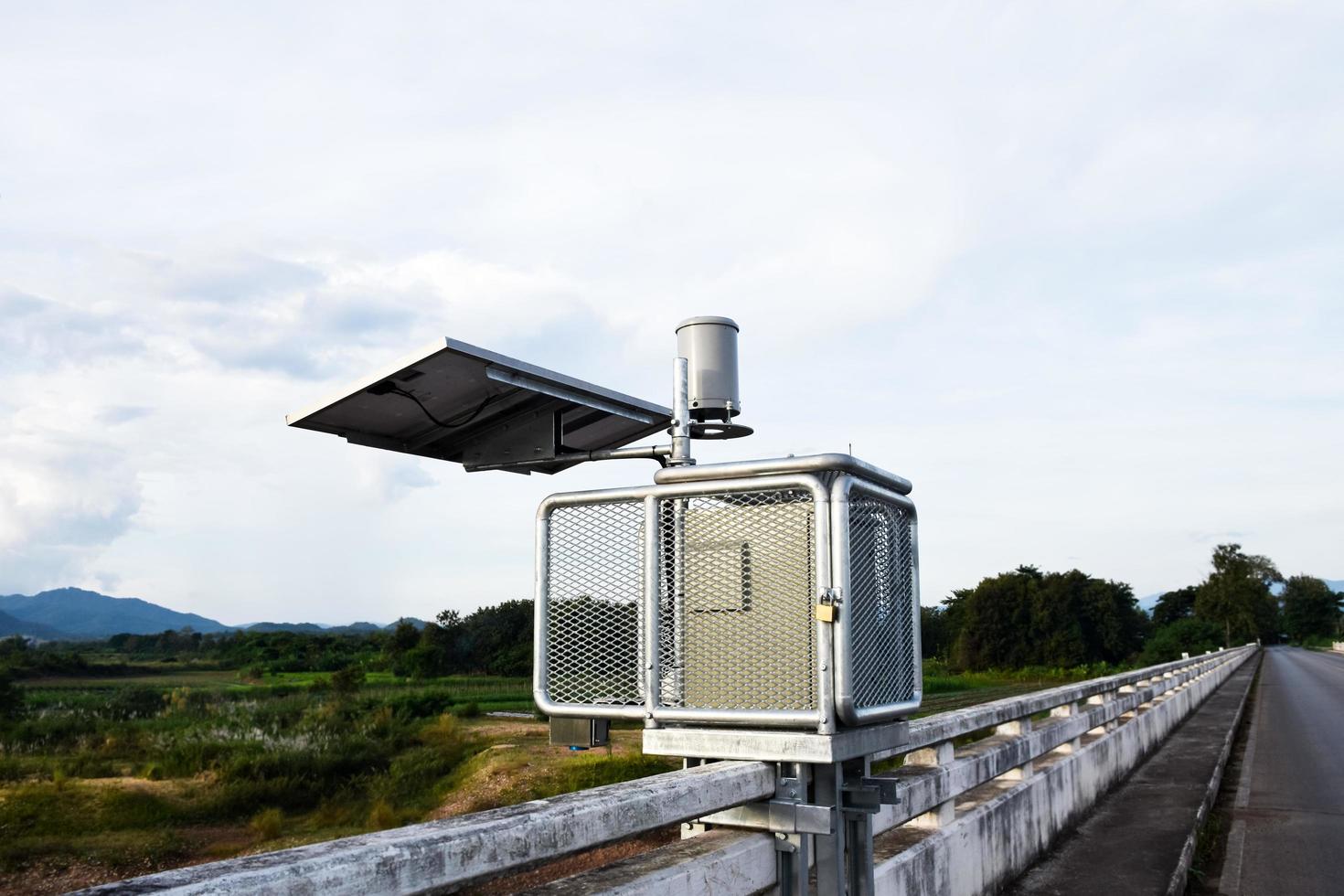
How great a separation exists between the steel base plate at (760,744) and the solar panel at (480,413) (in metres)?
1.84

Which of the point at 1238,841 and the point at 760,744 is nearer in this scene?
the point at 760,744

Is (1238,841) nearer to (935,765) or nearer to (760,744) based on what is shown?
(935,765)

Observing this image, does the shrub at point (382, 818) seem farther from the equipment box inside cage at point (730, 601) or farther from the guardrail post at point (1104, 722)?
the equipment box inside cage at point (730, 601)

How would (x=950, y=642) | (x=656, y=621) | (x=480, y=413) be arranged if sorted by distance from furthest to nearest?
(x=950, y=642) < (x=480, y=413) < (x=656, y=621)

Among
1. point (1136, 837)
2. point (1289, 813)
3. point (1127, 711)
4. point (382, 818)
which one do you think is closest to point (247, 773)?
point (382, 818)

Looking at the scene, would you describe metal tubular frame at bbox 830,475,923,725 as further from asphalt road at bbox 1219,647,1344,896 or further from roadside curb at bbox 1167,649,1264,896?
asphalt road at bbox 1219,647,1344,896

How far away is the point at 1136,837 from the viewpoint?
716 cm

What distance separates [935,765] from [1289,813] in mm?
6221

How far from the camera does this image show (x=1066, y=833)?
289 inches

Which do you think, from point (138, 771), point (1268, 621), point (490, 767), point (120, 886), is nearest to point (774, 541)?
point (120, 886)

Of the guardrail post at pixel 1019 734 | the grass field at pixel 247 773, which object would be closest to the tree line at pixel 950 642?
the grass field at pixel 247 773

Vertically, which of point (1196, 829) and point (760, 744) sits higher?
point (760, 744)

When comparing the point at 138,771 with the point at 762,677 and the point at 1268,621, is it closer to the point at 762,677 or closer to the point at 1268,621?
the point at 762,677

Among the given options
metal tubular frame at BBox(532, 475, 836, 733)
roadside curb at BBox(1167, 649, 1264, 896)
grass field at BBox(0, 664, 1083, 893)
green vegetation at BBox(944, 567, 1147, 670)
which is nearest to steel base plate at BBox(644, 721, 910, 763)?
metal tubular frame at BBox(532, 475, 836, 733)
